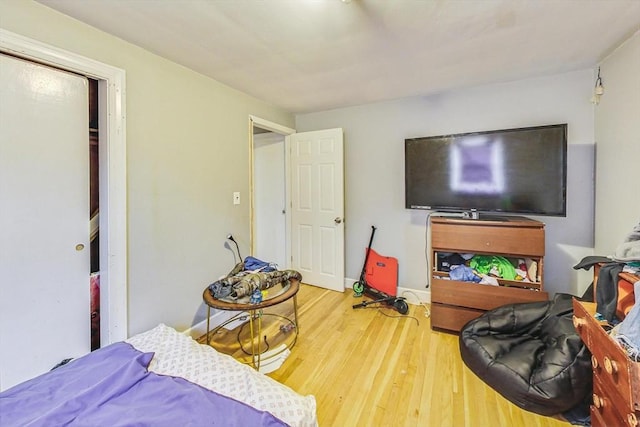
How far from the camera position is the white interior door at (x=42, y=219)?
1.41 meters

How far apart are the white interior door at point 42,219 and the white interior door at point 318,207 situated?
2173 mm

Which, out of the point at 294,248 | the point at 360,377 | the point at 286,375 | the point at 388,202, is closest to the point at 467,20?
the point at 388,202

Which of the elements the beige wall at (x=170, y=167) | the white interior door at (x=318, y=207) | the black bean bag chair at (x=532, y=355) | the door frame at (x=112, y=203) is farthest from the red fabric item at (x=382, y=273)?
the door frame at (x=112, y=203)

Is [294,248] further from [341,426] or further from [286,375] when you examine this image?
[341,426]

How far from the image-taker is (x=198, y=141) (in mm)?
2281

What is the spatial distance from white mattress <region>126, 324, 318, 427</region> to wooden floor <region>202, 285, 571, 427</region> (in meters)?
0.64

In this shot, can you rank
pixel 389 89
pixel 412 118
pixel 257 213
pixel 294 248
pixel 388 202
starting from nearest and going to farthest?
1. pixel 389 89
2. pixel 412 118
3. pixel 388 202
4. pixel 294 248
5. pixel 257 213

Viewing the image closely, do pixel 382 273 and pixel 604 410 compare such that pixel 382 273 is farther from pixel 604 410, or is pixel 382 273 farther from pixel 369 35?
pixel 369 35

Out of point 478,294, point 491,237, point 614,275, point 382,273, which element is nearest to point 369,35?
point 491,237

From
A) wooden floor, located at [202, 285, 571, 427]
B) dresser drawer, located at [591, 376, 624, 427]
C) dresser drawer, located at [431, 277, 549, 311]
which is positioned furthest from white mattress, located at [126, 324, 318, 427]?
dresser drawer, located at [431, 277, 549, 311]

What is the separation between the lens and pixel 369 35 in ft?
5.57

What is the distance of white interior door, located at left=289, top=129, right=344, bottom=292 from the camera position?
10.6ft

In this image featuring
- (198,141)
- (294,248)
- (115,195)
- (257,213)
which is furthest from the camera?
(257,213)

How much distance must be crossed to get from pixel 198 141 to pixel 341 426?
7.48 ft
